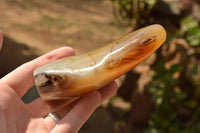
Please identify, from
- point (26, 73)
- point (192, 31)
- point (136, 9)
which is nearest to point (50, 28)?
point (136, 9)

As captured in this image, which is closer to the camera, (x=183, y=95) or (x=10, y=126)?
(x=10, y=126)

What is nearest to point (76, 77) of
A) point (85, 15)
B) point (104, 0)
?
point (85, 15)

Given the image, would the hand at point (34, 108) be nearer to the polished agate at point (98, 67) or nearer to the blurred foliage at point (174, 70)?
the polished agate at point (98, 67)

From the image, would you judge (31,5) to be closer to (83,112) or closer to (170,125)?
(170,125)

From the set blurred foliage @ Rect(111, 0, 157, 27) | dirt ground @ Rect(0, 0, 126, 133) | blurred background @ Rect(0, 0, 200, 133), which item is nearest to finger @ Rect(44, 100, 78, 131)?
blurred background @ Rect(0, 0, 200, 133)

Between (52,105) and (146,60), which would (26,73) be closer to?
(52,105)

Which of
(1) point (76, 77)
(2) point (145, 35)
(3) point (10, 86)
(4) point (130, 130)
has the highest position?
(2) point (145, 35)

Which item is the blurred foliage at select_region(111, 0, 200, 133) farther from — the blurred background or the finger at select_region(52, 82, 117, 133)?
the finger at select_region(52, 82, 117, 133)
